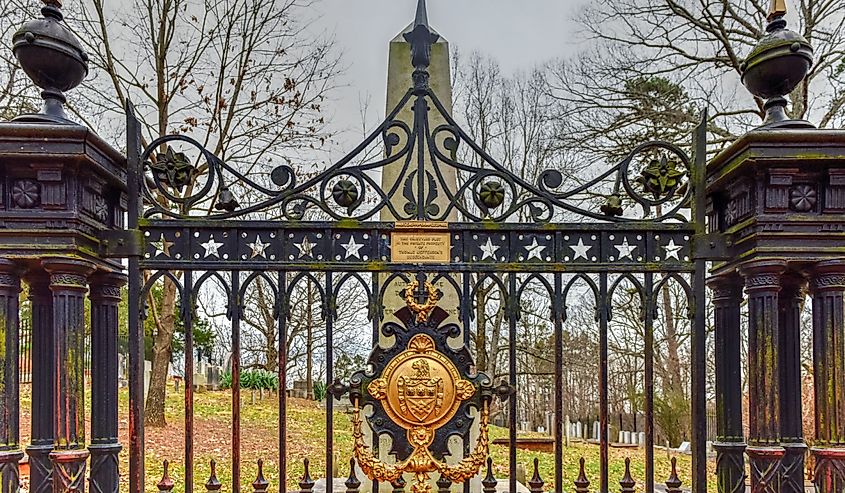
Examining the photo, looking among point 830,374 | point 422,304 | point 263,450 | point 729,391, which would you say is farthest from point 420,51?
point 263,450

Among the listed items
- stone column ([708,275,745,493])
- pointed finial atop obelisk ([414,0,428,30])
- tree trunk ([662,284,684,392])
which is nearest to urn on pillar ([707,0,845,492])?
stone column ([708,275,745,493])

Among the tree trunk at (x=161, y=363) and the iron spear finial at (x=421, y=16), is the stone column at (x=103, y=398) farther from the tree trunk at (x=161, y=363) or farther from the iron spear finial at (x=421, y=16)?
the tree trunk at (x=161, y=363)

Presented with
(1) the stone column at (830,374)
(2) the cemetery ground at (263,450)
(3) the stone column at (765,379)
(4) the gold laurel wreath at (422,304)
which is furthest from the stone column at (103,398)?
(2) the cemetery ground at (263,450)

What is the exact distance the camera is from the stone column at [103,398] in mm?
3361

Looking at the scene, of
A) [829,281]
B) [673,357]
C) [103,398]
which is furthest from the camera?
[673,357]

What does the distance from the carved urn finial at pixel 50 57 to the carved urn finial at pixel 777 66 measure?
3186 millimetres

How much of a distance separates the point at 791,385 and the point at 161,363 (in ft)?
34.5

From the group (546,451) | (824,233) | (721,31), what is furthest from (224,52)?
(824,233)

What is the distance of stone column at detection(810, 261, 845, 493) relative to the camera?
3.13 meters

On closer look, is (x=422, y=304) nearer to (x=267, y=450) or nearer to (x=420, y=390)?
(x=420, y=390)

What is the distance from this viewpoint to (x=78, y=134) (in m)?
3.08

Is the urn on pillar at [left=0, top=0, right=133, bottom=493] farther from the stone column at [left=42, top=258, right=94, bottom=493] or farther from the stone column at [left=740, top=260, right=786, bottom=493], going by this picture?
the stone column at [left=740, top=260, right=786, bottom=493]

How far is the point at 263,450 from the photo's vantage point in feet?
39.2

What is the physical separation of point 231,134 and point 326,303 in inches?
390
